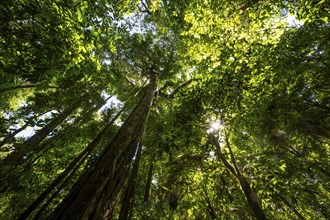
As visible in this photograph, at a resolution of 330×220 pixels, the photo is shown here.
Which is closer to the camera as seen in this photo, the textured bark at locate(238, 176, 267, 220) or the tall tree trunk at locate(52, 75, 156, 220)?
the tall tree trunk at locate(52, 75, 156, 220)

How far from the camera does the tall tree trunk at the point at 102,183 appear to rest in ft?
5.13

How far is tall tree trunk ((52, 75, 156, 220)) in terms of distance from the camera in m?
1.56

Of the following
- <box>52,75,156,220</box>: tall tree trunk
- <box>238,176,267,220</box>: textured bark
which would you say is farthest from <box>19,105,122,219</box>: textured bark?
<box>238,176,267,220</box>: textured bark

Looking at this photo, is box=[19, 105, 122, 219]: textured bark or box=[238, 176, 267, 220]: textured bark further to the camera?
box=[238, 176, 267, 220]: textured bark

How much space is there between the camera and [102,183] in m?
1.85

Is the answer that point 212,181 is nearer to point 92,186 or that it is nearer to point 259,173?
point 259,173

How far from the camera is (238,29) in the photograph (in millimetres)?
5289

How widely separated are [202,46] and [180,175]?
414 cm

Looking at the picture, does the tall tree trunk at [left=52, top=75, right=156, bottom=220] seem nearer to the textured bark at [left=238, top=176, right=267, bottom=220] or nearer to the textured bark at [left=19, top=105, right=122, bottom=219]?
the textured bark at [left=19, top=105, right=122, bottom=219]

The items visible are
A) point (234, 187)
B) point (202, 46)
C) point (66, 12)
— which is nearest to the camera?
point (66, 12)

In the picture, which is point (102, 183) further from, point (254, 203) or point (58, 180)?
point (254, 203)

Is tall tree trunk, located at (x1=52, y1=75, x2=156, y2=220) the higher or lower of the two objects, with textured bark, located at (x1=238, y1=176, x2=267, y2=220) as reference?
lower

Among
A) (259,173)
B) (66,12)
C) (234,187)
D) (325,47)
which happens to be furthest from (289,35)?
(66,12)

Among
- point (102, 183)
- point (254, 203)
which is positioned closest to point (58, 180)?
point (102, 183)
